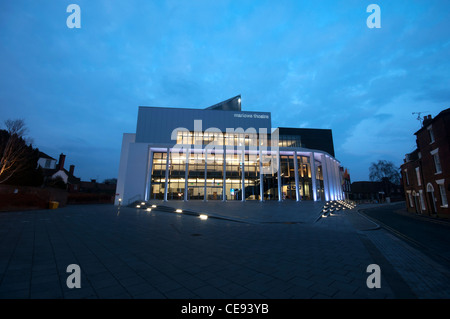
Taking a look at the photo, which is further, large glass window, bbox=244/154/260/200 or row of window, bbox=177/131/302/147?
row of window, bbox=177/131/302/147

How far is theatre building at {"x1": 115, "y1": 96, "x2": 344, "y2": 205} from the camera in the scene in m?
33.8

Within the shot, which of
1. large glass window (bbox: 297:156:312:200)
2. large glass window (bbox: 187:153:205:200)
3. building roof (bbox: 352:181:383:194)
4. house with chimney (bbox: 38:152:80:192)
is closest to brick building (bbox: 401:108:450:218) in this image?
large glass window (bbox: 297:156:312:200)

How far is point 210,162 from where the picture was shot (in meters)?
36.5

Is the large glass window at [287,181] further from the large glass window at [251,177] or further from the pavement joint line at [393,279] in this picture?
the pavement joint line at [393,279]

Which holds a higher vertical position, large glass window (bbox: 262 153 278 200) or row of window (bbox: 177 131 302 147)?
row of window (bbox: 177 131 302 147)

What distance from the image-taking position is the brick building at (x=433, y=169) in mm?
18609

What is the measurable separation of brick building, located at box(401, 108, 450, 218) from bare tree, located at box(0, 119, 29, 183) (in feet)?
141

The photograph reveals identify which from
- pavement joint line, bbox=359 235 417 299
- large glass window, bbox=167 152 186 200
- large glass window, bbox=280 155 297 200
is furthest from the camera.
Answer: large glass window, bbox=280 155 297 200

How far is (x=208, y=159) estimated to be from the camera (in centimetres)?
3638

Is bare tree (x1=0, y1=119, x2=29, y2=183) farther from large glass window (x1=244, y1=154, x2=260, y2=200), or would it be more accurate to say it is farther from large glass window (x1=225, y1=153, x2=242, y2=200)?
large glass window (x1=244, y1=154, x2=260, y2=200)

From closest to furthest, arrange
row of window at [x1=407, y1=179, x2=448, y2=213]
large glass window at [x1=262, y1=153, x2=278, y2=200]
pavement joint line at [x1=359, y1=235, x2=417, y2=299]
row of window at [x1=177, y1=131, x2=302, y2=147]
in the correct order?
pavement joint line at [x1=359, y1=235, x2=417, y2=299]
row of window at [x1=407, y1=179, x2=448, y2=213]
large glass window at [x1=262, y1=153, x2=278, y2=200]
row of window at [x1=177, y1=131, x2=302, y2=147]

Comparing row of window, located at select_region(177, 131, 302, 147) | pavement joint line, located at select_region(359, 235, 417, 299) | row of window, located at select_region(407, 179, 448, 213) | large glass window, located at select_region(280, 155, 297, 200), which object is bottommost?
pavement joint line, located at select_region(359, 235, 417, 299)

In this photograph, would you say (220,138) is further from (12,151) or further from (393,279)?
(393,279)
